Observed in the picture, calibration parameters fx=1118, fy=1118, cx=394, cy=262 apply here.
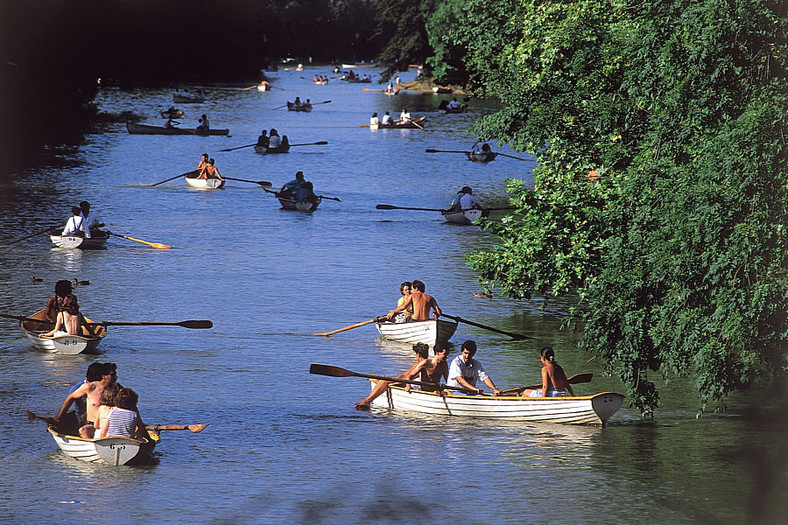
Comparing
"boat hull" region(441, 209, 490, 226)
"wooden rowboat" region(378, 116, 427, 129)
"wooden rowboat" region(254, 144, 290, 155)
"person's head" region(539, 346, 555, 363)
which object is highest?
"wooden rowboat" region(378, 116, 427, 129)

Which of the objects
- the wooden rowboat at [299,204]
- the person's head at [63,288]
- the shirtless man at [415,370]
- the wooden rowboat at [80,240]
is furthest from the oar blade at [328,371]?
the wooden rowboat at [299,204]

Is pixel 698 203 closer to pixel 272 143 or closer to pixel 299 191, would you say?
pixel 299 191

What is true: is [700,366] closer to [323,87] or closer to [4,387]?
[4,387]

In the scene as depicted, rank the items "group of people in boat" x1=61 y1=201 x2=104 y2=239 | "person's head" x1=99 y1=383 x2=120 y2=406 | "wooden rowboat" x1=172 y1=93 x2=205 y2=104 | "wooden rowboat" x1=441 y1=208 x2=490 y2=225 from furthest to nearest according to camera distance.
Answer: "wooden rowboat" x1=172 y1=93 x2=205 y2=104 → "wooden rowboat" x1=441 y1=208 x2=490 y2=225 → "group of people in boat" x1=61 y1=201 x2=104 y2=239 → "person's head" x1=99 y1=383 x2=120 y2=406

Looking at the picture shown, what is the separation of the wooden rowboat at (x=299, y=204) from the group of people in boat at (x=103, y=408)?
1285 inches

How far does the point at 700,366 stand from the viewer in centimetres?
1961

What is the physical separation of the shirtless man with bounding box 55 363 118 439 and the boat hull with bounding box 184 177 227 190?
39123 millimetres

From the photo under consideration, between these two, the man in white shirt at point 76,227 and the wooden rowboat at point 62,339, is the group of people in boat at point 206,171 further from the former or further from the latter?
the wooden rowboat at point 62,339

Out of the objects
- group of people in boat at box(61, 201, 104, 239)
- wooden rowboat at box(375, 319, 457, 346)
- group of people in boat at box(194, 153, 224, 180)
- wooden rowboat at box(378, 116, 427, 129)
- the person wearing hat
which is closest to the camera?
the person wearing hat

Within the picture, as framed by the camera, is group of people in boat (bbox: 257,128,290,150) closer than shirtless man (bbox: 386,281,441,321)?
No

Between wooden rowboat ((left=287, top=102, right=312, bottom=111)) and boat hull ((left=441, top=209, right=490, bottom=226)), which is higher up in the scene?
wooden rowboat ((left=287, top=102, right=312, bottom=111))

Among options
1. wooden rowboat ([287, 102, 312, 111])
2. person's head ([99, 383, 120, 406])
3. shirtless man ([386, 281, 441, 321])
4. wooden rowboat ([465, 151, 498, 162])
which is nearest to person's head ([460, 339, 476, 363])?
shirtless man ([386, 281, 441, 321])

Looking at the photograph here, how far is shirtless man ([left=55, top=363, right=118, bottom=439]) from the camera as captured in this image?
20172 millimetres

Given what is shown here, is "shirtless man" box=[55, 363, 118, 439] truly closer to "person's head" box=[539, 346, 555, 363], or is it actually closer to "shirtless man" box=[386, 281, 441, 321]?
"person's head" box=[539, 346, 555, 363]
